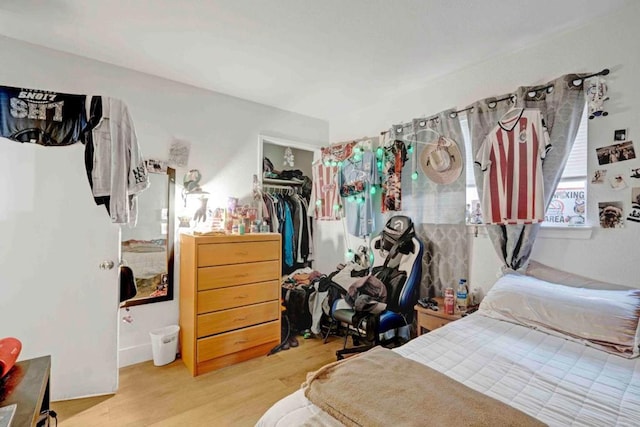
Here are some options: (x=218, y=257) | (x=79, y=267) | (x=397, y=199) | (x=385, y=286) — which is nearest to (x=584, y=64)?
(x=397, y=199)

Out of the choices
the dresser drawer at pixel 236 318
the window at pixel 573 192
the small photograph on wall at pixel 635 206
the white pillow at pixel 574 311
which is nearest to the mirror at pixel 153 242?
the dresser drawer at pixel 236 318

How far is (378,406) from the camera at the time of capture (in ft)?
3.17

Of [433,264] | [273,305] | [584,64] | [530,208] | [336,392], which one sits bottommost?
[273,305]

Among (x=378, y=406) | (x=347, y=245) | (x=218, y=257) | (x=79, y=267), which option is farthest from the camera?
(x=347, y=245)

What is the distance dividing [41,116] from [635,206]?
12.3 ft

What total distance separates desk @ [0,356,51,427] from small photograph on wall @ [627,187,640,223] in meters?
2.92

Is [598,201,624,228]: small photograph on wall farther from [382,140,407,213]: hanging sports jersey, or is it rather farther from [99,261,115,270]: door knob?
[99,261,115,270]: door knob

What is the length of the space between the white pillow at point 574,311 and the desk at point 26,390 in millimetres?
2260

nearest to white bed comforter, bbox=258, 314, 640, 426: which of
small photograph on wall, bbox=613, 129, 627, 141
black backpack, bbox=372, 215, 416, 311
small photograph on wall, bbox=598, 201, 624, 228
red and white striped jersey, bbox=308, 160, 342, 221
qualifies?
small photograph on wall, bbox=598, 201, 624, 228

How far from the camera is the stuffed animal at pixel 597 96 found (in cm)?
186

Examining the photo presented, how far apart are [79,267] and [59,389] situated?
83 centimetres

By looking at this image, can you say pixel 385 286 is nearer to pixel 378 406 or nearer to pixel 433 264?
pixel 433 264

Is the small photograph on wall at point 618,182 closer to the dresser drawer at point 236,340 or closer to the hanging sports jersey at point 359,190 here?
the hanging sports jersey at point 359,190

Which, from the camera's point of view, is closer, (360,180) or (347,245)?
(360,180)
